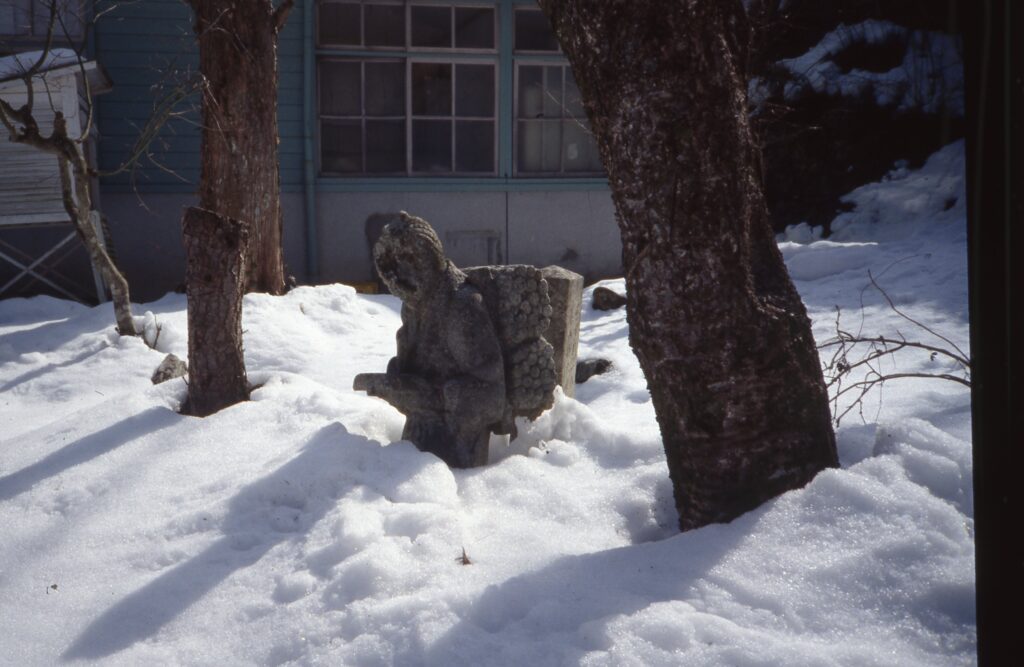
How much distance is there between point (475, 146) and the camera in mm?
9758

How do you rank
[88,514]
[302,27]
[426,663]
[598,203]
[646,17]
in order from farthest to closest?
[598,203]
[302,27]
[88,514]
[646,17]
[426,663]

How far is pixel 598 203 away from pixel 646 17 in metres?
7.71

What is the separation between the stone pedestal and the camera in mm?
4391

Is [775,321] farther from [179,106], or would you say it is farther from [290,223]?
[179,106]

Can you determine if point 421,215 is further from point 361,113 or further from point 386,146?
point 361,113

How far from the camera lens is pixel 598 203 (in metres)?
9.84

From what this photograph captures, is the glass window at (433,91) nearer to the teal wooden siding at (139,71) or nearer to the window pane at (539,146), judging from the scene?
the window pane at (539,146)

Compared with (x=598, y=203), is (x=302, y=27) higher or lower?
higher

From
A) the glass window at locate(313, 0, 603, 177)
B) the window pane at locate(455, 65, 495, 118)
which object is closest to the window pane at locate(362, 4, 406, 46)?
the glass window at locate(313, 0, 603, 177)

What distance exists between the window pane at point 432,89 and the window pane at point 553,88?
120 cm

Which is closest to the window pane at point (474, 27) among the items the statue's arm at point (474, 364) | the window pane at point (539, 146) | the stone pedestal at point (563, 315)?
the window pane at point (539, 146)

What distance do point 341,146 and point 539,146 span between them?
7.97 ft

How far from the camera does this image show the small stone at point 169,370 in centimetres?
512

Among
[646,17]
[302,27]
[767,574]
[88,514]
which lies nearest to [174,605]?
[88,514]
